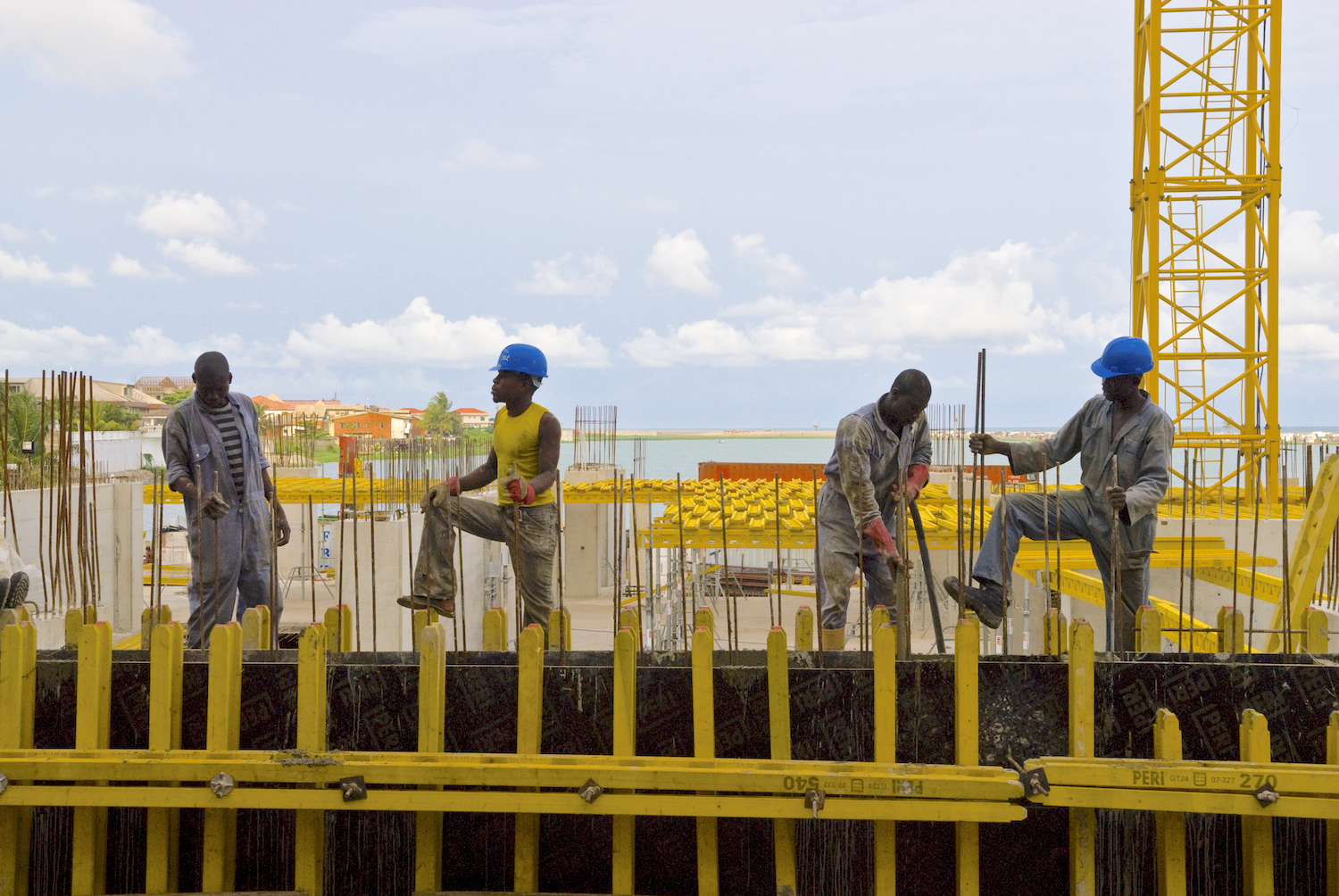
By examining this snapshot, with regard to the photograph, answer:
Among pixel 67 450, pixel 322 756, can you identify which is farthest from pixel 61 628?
pixel 322 756

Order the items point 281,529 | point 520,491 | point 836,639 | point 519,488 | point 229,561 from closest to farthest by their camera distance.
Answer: point 836,639 → point 519,488 → point 520,491 → point 229,561 → point 281,529

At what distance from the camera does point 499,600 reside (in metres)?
13.6

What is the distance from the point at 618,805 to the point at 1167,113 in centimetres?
1932

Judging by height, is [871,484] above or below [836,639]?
above

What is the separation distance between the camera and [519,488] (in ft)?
15.4

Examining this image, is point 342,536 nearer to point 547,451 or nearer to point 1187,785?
point 547,451

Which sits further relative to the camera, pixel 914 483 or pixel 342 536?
pixel 342 536

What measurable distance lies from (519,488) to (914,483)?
6.85ft

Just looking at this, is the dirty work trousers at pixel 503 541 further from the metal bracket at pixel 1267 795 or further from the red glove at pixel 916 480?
the metal bracket at pixel 1267 795

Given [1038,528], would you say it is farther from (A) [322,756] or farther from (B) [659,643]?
(B) [659,643]

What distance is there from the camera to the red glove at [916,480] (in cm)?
502

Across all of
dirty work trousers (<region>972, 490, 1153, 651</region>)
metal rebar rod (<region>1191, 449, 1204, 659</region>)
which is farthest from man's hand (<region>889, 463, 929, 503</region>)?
metal rebar rod (<region>1191, 449, 1204, 659</region>)

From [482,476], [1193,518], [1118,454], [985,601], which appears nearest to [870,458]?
[985,601]

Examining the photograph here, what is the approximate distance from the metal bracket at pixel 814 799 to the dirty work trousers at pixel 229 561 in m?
3.24
